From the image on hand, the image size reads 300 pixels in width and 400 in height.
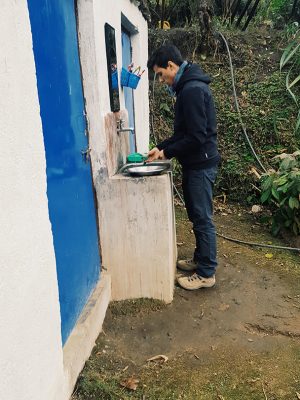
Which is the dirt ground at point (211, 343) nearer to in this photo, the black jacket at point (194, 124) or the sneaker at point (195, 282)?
the sneaker at point (195, 282)

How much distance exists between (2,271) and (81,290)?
138 cm

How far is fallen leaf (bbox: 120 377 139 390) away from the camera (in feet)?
7.97

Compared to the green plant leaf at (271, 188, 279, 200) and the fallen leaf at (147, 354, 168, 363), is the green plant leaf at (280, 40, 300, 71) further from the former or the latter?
the fallen leaf at (147, 354, 168, 363)

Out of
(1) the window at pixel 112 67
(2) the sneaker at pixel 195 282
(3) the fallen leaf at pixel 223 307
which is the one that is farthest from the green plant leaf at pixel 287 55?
(3) the fallen leaf at pixel 223 307

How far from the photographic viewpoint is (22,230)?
1517 millimetres

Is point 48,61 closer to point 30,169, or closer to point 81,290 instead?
point 30,169

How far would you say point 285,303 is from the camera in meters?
3.38

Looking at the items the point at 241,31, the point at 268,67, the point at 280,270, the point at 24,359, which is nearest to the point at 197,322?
the point at 280,270

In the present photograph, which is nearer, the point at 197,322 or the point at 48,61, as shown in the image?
the point at 48,61

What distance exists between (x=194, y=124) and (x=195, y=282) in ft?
4.82

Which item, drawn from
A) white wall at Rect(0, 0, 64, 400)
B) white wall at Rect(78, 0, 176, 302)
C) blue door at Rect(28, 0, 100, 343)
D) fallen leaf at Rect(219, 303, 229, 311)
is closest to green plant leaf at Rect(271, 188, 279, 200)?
fallen leaf at Rect(219, 303, 229, 311)

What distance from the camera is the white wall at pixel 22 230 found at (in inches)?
54.6

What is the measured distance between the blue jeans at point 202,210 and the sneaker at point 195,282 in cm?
4

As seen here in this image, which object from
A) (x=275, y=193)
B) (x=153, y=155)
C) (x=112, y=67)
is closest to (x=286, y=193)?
(x=275, y=193)
